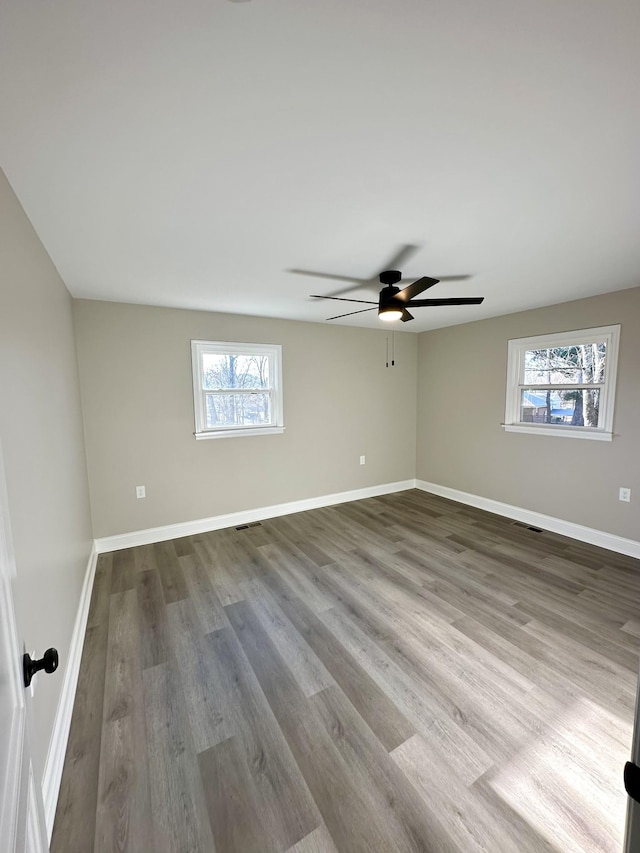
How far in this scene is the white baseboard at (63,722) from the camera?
126 centimetres

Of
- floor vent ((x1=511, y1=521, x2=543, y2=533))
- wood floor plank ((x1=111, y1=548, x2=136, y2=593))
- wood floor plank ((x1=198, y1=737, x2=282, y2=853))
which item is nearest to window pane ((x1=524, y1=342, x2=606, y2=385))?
floor vent ((x1=511, y1=521, x2=543, y2=533))

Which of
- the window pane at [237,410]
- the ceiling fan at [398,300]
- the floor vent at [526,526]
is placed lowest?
the floor vent at [526,526]

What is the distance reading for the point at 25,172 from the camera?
1.39m

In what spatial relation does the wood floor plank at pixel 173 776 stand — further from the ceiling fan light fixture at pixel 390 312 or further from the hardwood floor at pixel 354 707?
the ceiling fan light fixture at pixel 390 312

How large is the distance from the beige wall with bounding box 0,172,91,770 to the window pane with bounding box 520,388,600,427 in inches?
172

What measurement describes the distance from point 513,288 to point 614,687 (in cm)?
287

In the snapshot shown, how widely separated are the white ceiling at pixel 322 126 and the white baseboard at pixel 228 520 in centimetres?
254

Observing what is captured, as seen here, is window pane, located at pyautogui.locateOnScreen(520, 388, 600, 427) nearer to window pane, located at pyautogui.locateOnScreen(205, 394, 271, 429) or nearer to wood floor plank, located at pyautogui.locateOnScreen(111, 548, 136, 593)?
window pane, located at pyautogui.locateOnScreen(205, 394, 271, 429)

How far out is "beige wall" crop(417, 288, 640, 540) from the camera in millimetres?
3188

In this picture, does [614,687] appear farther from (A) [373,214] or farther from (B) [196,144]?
(B) [196,144]

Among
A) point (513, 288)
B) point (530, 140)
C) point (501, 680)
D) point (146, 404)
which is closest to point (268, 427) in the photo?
point (146, 404)

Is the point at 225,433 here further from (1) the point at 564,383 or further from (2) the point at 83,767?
(1) the point at 564,383

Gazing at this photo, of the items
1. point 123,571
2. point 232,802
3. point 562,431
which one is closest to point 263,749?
point 232,802

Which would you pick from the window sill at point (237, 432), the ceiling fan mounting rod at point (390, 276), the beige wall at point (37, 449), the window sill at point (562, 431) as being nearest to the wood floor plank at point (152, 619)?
the beige wall at point (37, 449)
